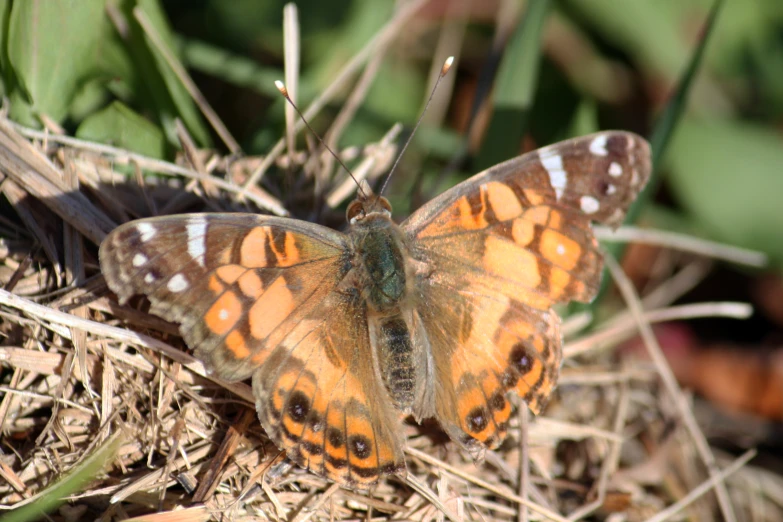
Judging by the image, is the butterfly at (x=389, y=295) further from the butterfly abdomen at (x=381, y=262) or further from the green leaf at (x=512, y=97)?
the green leaf at (x=512, y=97)

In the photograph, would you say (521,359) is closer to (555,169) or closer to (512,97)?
(555,169)

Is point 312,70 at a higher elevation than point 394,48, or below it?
below

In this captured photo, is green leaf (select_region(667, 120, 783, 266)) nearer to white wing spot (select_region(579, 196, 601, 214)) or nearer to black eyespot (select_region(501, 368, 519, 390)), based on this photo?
white wing spot (select_region(579, 196, 601, 214))

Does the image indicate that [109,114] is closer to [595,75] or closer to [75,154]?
[75,154]

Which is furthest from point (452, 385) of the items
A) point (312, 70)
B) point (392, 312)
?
point (312, 70)

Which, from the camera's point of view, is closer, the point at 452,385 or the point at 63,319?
the point at 63,319

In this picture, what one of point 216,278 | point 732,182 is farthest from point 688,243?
point 216,278

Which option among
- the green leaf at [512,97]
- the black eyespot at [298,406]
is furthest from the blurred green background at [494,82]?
the black eyespot at [298,406]
